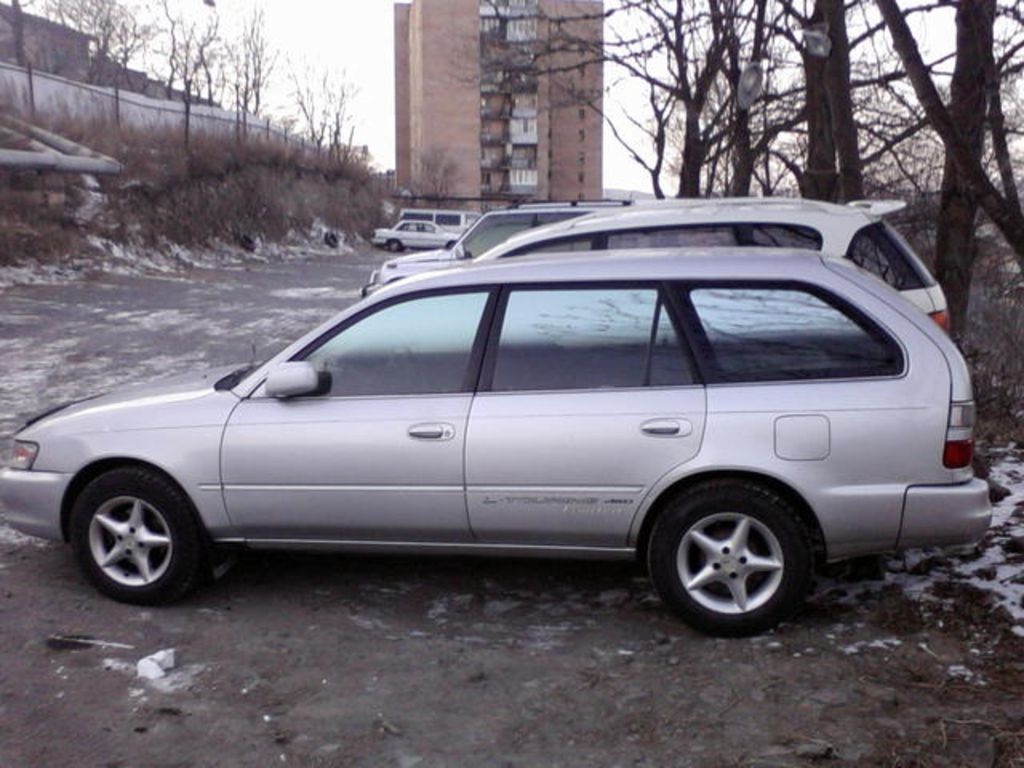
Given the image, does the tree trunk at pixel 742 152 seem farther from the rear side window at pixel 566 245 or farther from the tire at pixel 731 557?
the tire at pixel 731 557

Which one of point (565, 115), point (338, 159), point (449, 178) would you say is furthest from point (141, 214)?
point (565, 115)

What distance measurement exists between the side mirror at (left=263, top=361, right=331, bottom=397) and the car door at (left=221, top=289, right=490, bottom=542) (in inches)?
→ 2.8

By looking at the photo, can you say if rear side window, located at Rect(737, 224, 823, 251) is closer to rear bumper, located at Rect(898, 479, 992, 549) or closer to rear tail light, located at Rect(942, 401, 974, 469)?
rear tail light, located at Rect(942, 401, 974, 469)

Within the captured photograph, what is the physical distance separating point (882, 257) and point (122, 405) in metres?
4.91

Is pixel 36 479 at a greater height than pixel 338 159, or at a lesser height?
lesser

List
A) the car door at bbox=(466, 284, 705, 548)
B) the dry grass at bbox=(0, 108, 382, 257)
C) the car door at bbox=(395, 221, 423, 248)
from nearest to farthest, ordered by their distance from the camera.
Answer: the car door at bbox=(466, 284, 705, 548) < the dry grass at bbox=(0, 108, 382, 257) < the car door at bbox=(395, 221, 423, 248)

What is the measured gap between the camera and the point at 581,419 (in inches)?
183

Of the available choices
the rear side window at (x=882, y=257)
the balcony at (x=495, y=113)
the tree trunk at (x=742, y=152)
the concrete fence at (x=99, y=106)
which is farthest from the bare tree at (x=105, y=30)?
the rear side window at (x=882, y=257)

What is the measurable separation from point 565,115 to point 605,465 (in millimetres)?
91096

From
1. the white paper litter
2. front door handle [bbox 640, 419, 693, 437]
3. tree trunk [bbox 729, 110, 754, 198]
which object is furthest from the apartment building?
the white paper litter

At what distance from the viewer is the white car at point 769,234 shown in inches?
285

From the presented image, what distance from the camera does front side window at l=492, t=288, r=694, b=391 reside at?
472 centimetres

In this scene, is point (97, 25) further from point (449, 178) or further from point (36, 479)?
point (36, 479)

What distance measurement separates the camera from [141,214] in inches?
1198
